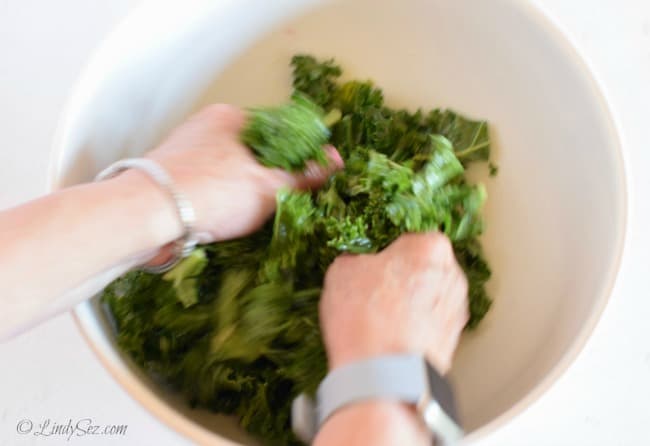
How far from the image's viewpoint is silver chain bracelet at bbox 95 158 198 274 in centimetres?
91

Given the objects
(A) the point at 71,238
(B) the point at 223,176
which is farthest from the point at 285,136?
(A) the point at 71,238

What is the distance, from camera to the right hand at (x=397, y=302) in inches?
34.9

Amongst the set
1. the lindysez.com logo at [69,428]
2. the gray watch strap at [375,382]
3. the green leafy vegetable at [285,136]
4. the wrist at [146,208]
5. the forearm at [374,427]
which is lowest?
the lindysez.com logo at [69,428]

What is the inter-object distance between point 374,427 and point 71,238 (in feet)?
1.55

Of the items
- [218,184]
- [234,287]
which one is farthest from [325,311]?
[218,184]

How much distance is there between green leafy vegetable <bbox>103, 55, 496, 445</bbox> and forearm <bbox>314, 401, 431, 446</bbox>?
14cm

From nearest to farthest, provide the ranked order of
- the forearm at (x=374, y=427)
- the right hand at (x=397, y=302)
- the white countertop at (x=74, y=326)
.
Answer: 1. the forearm at (x=374, y=427)
2. the right hand at (x=397, y=302)
3. the white countertop at (x=74, y=326)

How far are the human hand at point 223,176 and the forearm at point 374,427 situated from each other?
0.34 m

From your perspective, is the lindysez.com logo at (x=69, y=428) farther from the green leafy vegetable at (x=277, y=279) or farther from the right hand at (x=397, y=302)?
the right hand at (x=397, y=302)

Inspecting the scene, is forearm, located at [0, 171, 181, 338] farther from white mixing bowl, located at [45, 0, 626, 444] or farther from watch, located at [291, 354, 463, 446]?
watch, located at [291, 354, 463, 446]

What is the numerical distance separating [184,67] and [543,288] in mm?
774

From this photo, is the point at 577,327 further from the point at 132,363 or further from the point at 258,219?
the point at 132,363

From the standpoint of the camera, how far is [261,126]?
0.98 metres

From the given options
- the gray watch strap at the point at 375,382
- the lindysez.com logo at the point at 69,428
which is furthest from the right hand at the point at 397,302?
the lindysez.com logo at the point at 69,428
